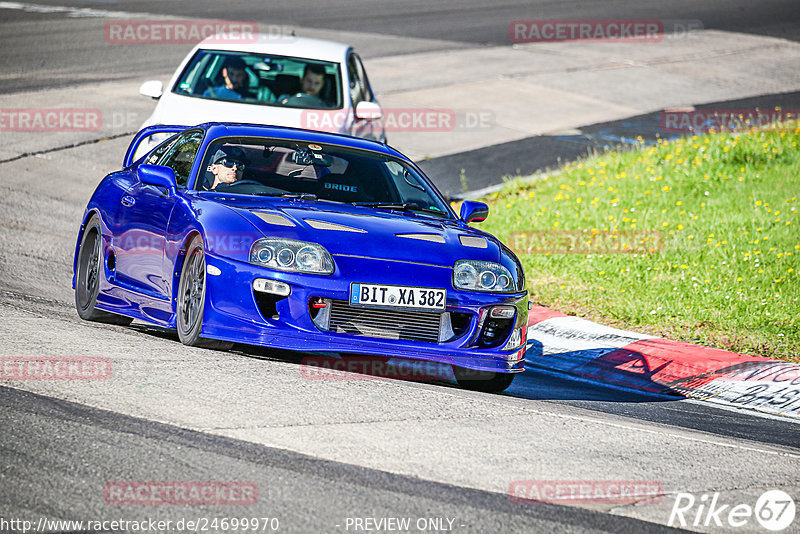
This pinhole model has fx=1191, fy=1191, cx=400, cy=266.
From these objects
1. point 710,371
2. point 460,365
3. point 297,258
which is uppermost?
point 297,258

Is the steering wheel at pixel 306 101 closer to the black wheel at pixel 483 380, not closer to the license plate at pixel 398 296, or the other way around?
the black wheel at pixel 483 380

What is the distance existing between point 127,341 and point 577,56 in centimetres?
2002

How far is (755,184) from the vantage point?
14.7m

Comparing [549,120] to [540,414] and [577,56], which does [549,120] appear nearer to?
[577,56]

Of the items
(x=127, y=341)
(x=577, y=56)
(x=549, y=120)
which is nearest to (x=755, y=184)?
(x=549, y=120)

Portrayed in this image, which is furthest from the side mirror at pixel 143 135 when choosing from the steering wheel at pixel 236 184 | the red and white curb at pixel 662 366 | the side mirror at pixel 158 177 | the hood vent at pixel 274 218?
the red and white curb at pixel 662 366

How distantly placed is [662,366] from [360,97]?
5616 millimetres

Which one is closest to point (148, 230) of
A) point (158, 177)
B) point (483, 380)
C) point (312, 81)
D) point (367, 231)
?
point (158, 177)

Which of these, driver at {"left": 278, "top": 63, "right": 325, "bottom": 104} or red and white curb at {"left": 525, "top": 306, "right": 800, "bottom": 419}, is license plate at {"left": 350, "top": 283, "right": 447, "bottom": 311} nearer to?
red and white curb at {"left": 525, "top": 306, "right": 800, "bottom": 419}

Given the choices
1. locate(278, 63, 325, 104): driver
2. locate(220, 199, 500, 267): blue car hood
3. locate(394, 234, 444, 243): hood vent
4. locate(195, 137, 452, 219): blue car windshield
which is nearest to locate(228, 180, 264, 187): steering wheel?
locate(195, 137, 452, 219): blue car windshield

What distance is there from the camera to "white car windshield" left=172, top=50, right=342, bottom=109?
1265 centimetres

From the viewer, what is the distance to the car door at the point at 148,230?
7.38 meters

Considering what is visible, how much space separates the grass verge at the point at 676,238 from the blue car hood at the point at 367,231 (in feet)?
10.7

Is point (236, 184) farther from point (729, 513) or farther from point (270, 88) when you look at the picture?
point (270, 88)
